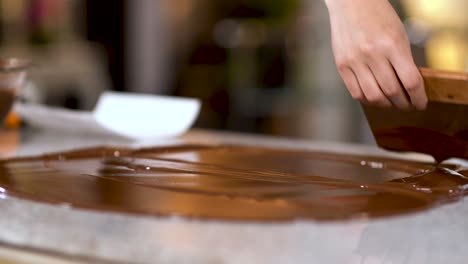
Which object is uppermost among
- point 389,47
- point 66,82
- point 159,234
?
point 389,47

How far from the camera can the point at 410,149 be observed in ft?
3.15

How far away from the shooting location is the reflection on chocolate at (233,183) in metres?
0.67

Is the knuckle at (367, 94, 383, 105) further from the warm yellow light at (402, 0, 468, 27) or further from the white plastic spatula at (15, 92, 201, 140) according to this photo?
the warm yellow light at (402, 0, 468, 27)

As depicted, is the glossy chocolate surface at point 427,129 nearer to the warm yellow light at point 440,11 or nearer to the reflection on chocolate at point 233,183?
the reflection on chocolate at point 233,183

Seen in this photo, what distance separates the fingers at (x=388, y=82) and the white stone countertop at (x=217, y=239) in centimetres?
20

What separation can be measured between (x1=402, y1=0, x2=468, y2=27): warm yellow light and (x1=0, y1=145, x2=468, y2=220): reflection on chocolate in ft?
7.28

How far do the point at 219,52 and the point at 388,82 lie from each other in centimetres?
321

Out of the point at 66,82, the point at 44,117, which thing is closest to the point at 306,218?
the point at 44,117

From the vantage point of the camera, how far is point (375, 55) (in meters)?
0.83

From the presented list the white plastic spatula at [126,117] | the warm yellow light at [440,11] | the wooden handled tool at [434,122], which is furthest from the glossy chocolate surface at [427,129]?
the warm yellow light at [440,11]

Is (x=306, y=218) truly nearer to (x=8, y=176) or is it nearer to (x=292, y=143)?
(x=8, y=176)

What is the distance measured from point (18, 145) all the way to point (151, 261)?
750mm

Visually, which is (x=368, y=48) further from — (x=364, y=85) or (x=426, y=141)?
(x=426, y=141)

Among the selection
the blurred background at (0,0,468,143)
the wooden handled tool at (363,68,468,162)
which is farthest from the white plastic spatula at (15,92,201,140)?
the blurred background at (0,0,468,143)
